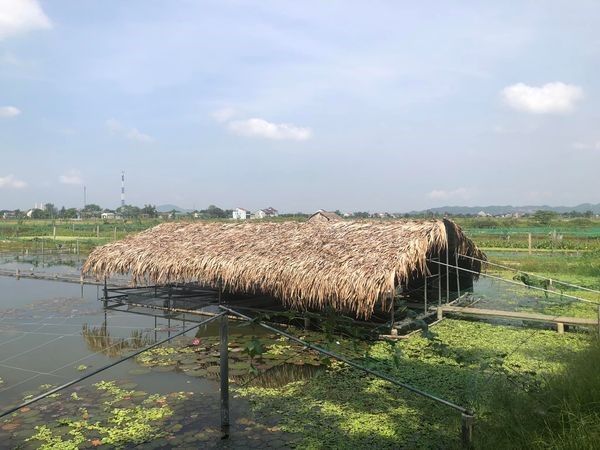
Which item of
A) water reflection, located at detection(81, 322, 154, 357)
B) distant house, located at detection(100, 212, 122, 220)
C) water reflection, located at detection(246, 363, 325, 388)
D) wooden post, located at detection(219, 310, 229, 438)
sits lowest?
water reflection, located at detection(81, 322, 154, 357)

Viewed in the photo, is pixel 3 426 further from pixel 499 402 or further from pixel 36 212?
pixel 36 212

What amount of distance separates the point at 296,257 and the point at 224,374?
14.5ft

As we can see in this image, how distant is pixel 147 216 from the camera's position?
183ft

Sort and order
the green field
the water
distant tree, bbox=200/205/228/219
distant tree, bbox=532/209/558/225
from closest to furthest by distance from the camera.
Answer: the green field
the water
distant tree, bbox=532/209/558/225
distant tree, bbox=200/205/228/219

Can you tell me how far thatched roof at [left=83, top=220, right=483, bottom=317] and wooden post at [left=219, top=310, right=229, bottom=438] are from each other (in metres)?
3.33

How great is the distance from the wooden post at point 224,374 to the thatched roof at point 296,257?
Result: 10.9 feet

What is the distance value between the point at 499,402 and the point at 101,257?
9563mm

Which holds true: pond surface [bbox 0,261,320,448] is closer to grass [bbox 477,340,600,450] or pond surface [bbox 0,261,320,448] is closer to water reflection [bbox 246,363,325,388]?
water reflection [bbox 246,363,325,388]

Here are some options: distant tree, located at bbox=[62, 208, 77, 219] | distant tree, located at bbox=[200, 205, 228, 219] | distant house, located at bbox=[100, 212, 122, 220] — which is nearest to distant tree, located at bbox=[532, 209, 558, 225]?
distant tree, located at bbox=[200, 205, 228, 219]

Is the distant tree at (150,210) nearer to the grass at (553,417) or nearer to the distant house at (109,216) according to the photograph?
the distant house at (109,216)

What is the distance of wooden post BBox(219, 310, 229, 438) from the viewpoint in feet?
12.7

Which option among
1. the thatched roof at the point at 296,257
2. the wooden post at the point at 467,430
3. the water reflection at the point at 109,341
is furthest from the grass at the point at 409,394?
the water reflection at the point at 109,341

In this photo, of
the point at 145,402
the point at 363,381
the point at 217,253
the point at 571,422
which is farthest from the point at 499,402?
the point at 217,253

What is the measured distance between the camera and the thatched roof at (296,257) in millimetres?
7406
